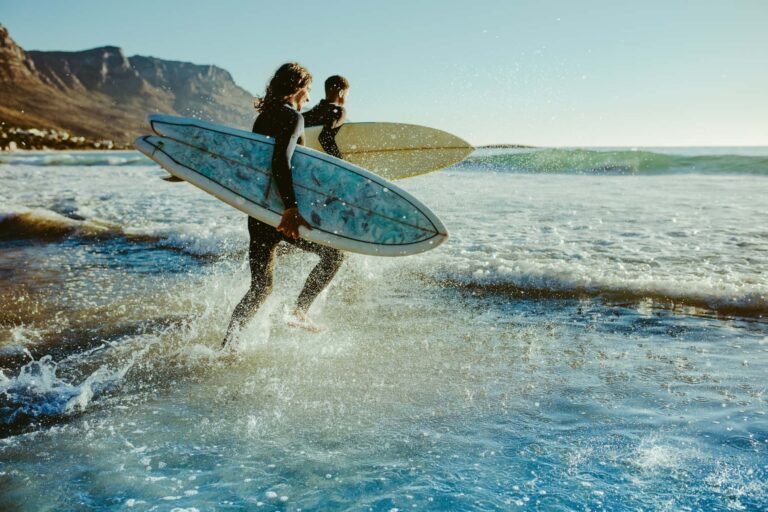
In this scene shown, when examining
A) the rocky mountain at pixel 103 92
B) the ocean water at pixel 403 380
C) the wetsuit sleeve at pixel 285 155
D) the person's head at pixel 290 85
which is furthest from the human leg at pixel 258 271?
→ the rocky mountain at pixel 103 92

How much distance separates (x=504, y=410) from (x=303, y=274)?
381 centimetres

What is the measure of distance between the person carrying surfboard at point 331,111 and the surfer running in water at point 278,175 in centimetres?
43

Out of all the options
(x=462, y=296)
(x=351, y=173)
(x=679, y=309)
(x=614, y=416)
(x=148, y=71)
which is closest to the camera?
(x=614, y=416)

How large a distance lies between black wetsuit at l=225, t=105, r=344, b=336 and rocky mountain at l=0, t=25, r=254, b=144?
112m

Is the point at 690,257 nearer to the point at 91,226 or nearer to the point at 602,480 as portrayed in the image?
the point at 602,480

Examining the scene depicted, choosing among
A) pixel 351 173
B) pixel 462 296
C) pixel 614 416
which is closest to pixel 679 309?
pixel 462 296

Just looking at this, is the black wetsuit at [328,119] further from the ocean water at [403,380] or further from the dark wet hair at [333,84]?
the ocean water at [403,380]

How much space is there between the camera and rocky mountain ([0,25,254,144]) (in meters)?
127

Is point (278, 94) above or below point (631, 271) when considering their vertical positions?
above

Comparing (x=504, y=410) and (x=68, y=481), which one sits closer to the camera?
(x=68, y=481)

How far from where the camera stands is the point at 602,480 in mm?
2254

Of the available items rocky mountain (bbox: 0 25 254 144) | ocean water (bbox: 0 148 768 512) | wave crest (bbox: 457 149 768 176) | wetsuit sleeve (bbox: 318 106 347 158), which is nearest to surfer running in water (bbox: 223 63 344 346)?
ocean water (bbox: 0 148 768 512)

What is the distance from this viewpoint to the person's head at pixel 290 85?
3633 millimetres

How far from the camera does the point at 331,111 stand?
176 inches
